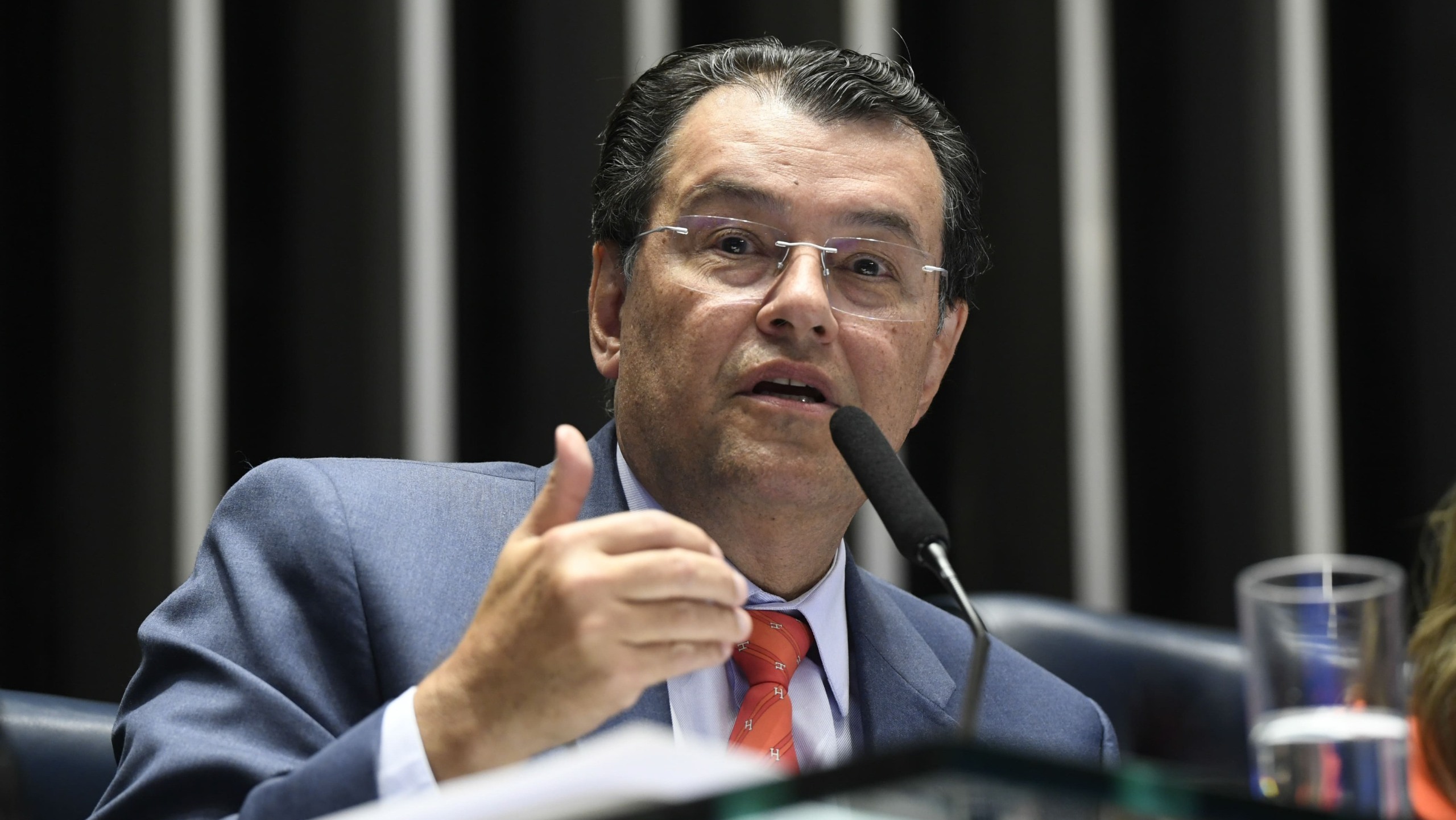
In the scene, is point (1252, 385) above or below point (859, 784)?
below

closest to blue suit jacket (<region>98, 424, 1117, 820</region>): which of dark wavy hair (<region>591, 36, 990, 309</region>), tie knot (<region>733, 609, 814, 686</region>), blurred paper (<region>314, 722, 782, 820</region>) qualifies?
tie knot (<region>733, 609, 814, 686</region>)

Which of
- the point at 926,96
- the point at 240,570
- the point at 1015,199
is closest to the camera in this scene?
the point at 240,570

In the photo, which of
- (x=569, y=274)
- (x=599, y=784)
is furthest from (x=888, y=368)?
(x=569, y=274)

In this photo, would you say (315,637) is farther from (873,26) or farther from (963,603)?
(873,26)

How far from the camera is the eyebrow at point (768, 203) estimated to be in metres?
1.69

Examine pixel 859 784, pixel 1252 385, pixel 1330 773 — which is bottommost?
pixel 1252 385

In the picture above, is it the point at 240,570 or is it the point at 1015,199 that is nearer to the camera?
the point at 240,570

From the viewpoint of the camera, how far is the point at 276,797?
1140 millimetres

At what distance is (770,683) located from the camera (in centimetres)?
158

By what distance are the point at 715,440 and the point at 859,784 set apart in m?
1.04

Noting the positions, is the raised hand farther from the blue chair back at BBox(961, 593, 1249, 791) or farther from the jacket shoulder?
the blue chair back at BBox(961, 593, 1249, 791)

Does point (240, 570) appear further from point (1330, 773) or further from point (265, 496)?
point (1330, 773)

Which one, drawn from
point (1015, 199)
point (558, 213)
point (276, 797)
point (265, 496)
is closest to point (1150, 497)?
point (1015, 199)

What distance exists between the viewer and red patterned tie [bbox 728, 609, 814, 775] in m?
1.53
